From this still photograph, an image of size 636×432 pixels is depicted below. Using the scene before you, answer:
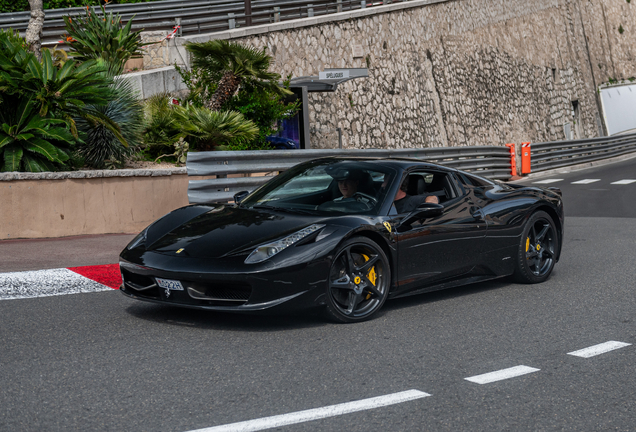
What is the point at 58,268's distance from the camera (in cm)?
759

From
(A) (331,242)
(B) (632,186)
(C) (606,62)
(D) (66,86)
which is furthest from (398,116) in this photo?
(C) (606,62)

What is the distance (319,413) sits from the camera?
3557 mm

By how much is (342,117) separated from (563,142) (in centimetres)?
770

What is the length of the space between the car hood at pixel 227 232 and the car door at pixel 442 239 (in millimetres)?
828

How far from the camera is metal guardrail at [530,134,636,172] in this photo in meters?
23.3

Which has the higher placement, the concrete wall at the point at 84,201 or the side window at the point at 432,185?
the concrete wall at the point at 84,201

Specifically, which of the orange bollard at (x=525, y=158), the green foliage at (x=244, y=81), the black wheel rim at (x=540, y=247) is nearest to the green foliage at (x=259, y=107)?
the green foliage at (x=244, y=81)

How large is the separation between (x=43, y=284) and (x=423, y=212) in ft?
11.6

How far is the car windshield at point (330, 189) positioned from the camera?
5.82m

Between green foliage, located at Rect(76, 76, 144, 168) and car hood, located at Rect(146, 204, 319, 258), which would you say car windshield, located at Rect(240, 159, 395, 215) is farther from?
green foliage, located at Rect(76, 76, 144, 168)

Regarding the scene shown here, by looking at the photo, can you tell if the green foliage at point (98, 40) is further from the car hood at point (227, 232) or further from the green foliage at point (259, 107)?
the car hood at point (227, 232)

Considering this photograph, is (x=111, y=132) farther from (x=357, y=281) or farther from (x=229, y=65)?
(x=357, y=281)

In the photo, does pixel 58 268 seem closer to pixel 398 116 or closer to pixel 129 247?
pixel 129 247

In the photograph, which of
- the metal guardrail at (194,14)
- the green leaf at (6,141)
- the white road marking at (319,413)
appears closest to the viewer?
the white road marking at (319,413)
